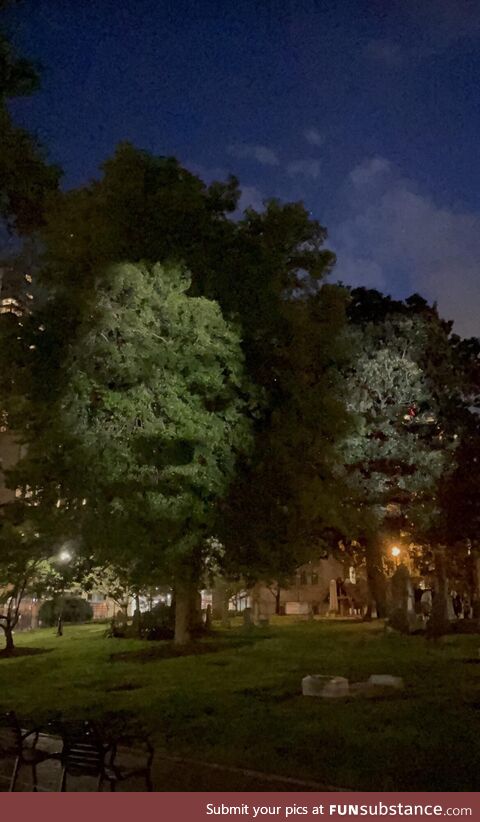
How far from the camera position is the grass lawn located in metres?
8.27

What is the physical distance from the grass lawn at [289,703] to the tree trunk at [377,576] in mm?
9006

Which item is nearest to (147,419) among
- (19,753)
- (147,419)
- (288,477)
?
(147,419)

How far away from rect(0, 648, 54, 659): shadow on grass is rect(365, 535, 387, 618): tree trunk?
49.8 feet

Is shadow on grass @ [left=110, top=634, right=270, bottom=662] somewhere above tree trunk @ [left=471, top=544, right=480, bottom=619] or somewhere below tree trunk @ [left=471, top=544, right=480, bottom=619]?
below

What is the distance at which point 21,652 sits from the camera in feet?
77.7

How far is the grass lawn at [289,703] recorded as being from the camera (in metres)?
8.27

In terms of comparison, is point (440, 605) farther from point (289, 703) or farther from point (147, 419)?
point (289, 703)

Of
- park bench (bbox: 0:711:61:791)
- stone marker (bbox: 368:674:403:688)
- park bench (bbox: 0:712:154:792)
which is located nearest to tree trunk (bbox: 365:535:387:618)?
stone marker (bbox: 368:674:403:688)

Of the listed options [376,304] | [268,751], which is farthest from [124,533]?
[376,304]

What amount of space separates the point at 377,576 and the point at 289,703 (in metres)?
21.9

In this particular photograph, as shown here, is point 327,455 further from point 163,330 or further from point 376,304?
point 376,304

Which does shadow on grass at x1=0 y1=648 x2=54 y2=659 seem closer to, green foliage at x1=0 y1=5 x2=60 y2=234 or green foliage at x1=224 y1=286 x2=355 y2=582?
green foliage at x1=224 y1=286 x2=355 y2=582

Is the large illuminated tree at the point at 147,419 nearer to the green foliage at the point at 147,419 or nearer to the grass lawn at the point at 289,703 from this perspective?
the green foliage at the point at 147,419

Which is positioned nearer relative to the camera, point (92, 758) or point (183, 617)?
point (92, 758)
